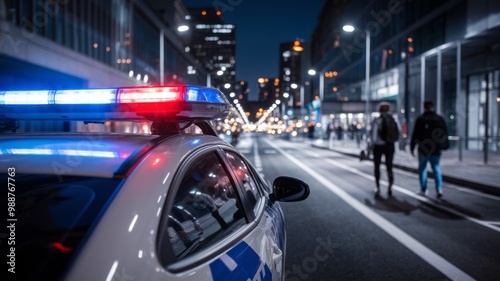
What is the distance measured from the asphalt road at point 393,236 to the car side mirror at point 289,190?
1557 millimetres

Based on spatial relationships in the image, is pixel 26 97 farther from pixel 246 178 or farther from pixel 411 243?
pixel 411 243

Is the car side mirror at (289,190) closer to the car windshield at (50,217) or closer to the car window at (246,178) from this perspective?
the car window at (246,178)

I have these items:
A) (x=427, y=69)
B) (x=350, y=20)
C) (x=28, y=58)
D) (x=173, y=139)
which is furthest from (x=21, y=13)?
(x=350, y=20)

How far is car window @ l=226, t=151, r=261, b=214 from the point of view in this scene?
9.96 feet

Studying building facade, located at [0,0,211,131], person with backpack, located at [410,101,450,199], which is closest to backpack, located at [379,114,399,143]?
person with backpack, located at [410,101,450,199]

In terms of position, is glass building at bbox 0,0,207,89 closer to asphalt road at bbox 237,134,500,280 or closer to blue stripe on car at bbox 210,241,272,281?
asphalt road at bbox 237,134,500,280

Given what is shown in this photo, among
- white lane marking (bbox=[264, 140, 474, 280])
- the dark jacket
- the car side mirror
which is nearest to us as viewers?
the car side mirror

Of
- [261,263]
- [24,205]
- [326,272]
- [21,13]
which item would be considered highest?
[21,13]

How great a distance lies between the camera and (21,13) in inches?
843

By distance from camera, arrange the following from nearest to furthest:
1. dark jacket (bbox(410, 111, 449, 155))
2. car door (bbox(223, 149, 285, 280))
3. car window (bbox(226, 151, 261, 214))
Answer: car door (bbox(223, 149, 285, 280)) < car window (bbox(226, 151, 261, 214)) < dark jacket (bbox(410, 111, 449, 155))

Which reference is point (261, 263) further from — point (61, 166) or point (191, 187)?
point (61, 166)

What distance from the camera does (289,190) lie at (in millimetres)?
3545

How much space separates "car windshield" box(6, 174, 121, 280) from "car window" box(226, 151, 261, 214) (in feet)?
3.58

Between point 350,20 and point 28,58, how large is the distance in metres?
48.6
